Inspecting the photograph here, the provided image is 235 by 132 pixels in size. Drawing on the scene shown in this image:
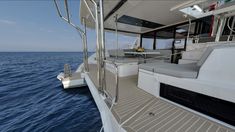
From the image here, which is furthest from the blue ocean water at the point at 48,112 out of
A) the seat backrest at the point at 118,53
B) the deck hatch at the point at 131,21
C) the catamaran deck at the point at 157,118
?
the deck hatch at the point at 131,21

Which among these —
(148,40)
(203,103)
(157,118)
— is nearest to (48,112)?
(157,118)

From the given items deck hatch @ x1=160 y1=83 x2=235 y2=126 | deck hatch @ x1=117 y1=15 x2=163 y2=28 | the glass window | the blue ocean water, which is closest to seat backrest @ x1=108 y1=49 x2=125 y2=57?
deck hatch @ x1=117 y1=15 x2=163 y2=28

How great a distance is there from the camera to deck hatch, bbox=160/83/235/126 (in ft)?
3.51

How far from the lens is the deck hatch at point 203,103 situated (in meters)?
1.07

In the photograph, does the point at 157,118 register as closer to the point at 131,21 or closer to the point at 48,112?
the point at 48,112

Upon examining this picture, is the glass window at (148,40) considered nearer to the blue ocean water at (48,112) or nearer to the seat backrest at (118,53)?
the seat backrest at (118,53)

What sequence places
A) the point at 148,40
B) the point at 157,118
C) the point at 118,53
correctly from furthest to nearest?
1. the point at 148,40
2. the point at 118,53
3. the point at 157,118

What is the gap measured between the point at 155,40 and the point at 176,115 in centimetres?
550

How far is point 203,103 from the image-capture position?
4.10 feet

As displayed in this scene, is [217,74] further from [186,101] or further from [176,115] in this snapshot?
[176,115]

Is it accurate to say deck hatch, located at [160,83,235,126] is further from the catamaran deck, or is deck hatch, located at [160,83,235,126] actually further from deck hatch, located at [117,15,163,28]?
deck hatch, located at [117,15,163,28]

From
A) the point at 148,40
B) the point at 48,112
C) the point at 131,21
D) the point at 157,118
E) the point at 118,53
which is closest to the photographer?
the point at 157,118

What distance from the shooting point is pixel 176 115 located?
1263 mm

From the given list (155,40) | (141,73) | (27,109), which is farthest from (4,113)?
(155,40)
